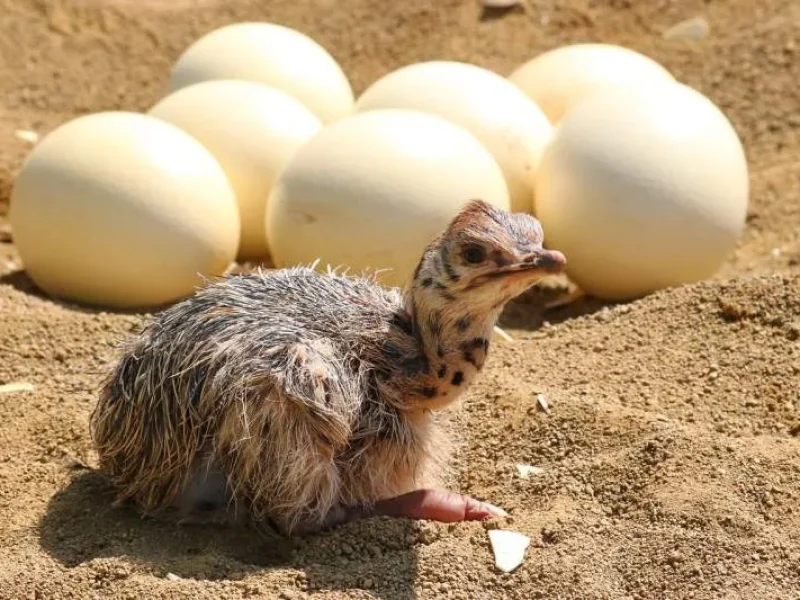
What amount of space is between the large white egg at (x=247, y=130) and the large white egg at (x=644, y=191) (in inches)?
44.1

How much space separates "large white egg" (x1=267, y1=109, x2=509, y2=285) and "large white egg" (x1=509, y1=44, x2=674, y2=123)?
116cm

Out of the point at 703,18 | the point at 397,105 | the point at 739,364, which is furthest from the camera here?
the point at 703,18

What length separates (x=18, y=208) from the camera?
530 cm

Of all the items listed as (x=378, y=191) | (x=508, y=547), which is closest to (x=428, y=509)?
(x=508, y=547)

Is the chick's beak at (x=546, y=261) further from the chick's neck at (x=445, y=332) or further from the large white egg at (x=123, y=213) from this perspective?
the large white egg at (x=123, y=213)

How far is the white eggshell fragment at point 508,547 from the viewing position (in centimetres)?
335

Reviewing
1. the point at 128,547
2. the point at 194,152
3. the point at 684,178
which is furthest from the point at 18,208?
the point at 684,178

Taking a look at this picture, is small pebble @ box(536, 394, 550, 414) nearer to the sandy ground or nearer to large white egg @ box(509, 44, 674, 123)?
the sandy ground

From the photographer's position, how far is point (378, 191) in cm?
494

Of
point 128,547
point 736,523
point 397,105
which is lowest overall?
point 128,547

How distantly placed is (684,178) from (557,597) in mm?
2389

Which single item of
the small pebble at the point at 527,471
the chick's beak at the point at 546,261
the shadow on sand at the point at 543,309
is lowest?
the shadow on sand at the point at 543,309

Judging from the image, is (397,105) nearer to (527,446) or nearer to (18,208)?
(18,208)

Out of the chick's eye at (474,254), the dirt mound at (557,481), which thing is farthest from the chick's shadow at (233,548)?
the chick's eye at (474,254)
